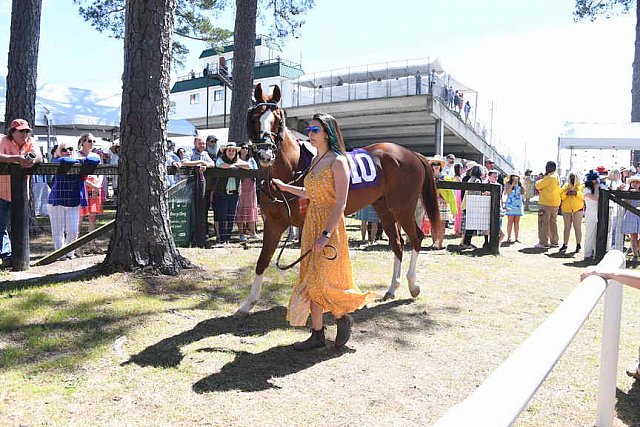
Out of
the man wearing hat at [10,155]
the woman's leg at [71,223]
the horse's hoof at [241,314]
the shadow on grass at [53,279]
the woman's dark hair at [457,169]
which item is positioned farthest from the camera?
the woman's dark hair at [457,169]

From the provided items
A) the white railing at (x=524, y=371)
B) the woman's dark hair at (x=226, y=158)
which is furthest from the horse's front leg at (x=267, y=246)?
the woman's dark hair at (x=226, y=158)

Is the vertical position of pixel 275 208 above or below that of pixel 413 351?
above

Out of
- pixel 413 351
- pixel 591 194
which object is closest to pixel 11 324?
pixel 413 351

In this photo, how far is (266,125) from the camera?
4906 mm

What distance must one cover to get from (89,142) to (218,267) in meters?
3.16

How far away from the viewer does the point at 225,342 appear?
184 inches

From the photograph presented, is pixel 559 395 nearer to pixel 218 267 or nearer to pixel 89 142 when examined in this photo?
pixel 218 267

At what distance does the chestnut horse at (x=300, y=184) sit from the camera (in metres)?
4.98

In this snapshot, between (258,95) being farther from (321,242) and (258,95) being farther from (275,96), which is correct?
(321,242)

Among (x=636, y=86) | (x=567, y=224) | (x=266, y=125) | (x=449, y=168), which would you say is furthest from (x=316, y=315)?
(x=636, y=86)

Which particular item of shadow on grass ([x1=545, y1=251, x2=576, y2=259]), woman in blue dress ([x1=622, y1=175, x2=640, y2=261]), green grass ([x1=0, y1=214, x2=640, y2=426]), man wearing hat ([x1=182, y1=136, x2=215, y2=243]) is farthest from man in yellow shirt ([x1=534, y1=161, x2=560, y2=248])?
man wearing hat ([x1=182, y1=136, x2=215, y2=243])

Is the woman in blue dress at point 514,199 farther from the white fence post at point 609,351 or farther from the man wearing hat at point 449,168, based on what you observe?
the white fence post at point 609,351

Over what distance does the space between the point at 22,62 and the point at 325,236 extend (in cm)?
928

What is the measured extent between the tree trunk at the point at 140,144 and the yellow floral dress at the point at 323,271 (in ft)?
8.85
